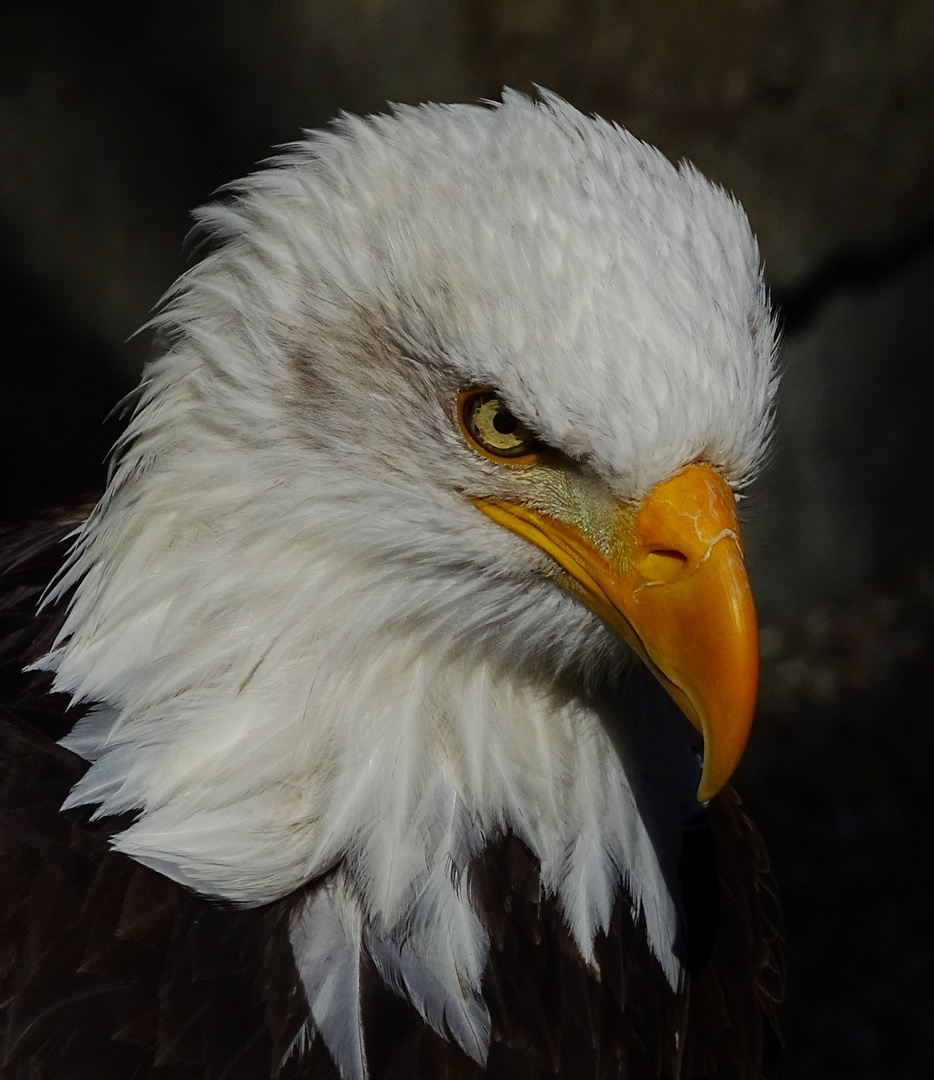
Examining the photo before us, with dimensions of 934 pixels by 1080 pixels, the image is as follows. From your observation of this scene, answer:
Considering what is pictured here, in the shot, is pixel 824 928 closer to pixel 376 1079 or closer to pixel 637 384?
pixel 376 1079

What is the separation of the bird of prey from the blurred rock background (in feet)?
4.11

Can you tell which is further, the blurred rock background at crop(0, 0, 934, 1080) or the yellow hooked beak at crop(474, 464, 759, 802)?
the blurred rock background at crop(0, 0, 934, 1080)

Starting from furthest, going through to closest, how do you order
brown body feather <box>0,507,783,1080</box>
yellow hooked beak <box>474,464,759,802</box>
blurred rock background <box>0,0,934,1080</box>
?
1. blurred rock background <box>0,0,934,1080</box>
2. brown body feather <box>0,507,783,1080</box>
3. yellow hooked beak <box>474,464,759,802</box>

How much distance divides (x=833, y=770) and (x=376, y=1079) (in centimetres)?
290

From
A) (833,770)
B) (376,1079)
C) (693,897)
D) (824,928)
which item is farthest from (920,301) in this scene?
(376,1079)

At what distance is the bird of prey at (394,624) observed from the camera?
1.37 m

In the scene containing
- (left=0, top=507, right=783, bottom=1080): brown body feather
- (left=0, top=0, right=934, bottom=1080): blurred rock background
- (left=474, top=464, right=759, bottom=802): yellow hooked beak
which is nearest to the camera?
(left=474, top=464, right=759, bottom=802): yellow hooked beak

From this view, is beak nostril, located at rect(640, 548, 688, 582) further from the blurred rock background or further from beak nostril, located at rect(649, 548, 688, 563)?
the blurred rock background

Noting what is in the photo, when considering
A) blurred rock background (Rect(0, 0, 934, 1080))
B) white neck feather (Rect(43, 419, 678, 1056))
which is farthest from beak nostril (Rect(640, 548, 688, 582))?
blurred rock background (Rect(0, 0, 934, 1080))

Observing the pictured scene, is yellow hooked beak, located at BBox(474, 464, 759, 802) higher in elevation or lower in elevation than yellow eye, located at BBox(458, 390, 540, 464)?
lower

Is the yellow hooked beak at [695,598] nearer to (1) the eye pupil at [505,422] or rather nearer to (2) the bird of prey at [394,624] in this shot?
(2) the bird of prey at [394,624]

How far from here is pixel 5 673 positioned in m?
1.80

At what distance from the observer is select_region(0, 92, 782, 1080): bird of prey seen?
137cm

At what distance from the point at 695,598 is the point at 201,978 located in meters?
0.74
